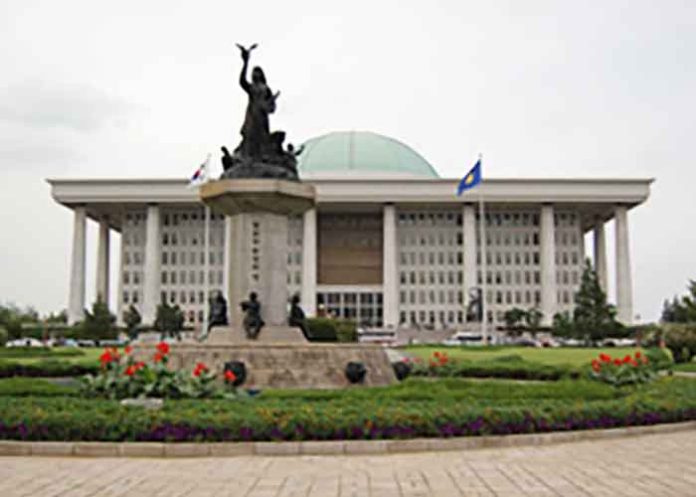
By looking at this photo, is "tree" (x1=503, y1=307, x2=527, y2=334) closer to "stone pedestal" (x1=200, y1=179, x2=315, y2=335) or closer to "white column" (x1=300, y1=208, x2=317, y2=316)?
"white column" (x1=300, y1=208, x2=317, y2=316)

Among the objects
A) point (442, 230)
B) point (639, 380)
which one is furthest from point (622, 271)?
point (639, 380)

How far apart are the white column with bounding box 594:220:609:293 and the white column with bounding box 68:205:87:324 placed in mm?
69245

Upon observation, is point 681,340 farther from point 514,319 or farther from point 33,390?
point 514,319

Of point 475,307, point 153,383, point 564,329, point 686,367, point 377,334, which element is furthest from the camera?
point 475,307

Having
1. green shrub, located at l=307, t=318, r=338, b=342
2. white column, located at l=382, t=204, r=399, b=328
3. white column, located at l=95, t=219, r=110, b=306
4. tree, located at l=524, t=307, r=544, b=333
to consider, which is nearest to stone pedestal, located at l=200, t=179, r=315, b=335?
green shrub, located at l=307, t=318, r=338, b=342

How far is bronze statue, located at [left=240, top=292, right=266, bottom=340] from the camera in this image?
77.3ft

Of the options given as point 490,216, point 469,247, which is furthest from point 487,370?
point 490,216

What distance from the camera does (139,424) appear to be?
12.4 m

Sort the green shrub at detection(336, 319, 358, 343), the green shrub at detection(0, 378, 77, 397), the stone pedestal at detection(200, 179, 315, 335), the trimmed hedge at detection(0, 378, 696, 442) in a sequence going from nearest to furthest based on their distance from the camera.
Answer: the trimmed hedge at detection(0, 378, 696, 442)
the green shrub at detection(0, 378, 77, 397)
the stone pedestal at detection(200, 179, 315, 335)
the green shrub at detection(336, 319, 358, 343)

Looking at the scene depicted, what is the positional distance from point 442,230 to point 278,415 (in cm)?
10166

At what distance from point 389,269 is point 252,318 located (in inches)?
3280

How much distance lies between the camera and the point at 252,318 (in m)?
23.6

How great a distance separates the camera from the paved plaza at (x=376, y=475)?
9.46 meters

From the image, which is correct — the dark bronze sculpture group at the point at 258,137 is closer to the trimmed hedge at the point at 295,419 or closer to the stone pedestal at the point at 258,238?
the stone pedestal at the point at 258,238
